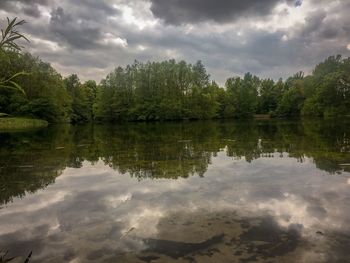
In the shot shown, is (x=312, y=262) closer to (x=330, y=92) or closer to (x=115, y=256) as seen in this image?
(x=115, y=256)

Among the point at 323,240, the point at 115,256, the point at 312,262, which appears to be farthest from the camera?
the point at 323,240

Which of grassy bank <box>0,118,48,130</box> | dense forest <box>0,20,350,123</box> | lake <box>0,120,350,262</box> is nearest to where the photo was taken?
lake <box>0,120,350,262</box>

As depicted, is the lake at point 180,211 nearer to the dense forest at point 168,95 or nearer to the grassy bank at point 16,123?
the grassy bank at point 16,123

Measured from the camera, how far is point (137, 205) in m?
8.42

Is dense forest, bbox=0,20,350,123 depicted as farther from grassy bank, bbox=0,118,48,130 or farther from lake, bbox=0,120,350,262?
lake, bbox=0,120,350,262

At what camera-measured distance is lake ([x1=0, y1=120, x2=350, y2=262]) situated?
18.5 ft

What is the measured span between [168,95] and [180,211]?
82041 mm

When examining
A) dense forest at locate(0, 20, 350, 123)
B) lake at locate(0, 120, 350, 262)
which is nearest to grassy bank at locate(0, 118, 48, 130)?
dense forest at locate(0, 20, 350, 123)

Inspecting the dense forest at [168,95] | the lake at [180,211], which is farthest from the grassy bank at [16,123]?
the lake at [180,211]

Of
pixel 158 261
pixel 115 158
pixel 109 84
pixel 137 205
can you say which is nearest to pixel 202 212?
pixel 137 205

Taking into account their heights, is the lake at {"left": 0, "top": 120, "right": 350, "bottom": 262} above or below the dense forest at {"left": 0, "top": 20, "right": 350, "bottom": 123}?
below

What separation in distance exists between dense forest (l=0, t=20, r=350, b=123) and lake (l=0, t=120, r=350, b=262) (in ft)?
186

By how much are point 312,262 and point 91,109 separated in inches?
4119

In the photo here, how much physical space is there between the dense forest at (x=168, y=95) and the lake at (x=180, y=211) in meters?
56.8
